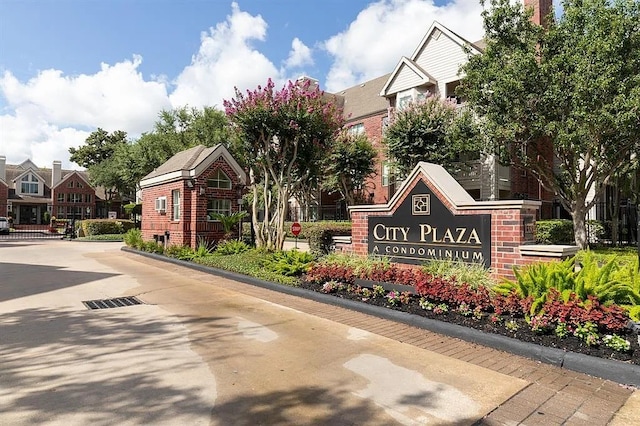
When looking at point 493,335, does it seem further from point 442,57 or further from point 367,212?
point 442,57

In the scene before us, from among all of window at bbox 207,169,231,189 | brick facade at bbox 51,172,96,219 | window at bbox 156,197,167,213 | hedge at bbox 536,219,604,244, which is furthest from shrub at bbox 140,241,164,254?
brick facade at bbox 51,172,96,219

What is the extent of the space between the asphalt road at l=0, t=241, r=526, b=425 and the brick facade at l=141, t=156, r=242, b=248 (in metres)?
7.49

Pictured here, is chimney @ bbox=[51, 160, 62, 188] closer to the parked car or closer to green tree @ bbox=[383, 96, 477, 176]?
the parked car

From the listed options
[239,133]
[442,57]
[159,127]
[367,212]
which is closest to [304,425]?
[367,212]

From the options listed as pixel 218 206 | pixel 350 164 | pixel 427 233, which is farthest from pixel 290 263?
pixel 350 164

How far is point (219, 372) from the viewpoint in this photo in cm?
390

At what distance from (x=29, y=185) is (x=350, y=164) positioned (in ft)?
161

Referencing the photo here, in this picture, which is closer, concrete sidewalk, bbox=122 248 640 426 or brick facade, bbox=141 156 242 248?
concrete sidewalk, bbox=122 248 640 426

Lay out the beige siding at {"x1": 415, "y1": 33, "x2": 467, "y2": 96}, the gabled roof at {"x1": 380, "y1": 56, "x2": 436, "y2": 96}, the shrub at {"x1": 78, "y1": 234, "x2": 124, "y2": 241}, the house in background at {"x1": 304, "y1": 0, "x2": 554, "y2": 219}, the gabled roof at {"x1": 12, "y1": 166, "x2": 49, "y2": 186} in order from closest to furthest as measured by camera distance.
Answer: the house in background at {"x1": 304, "y1": 0, "x2": 554, "y2": 219}, the beige siding at {"x1": 415, "y1": 33, "x2": 467, "y2": 96}, the gabled roof at {"x1": 380, "y1": 56, "x2": 436, "y2": 96}, the shrub at {"x1": 78, "y1": 234, "x2": 124, "y2": 241}, the gabled roof at {"x1": 12, "y1": 166, "x2": 49, "y2": 186}

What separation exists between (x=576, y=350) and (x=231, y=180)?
13.0m

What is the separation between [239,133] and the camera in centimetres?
1205

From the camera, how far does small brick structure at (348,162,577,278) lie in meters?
6.29

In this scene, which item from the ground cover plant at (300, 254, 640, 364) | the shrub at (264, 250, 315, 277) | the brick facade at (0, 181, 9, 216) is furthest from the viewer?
the brick facade at (0, 181, 9, 216)

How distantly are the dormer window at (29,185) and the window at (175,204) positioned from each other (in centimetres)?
4829
